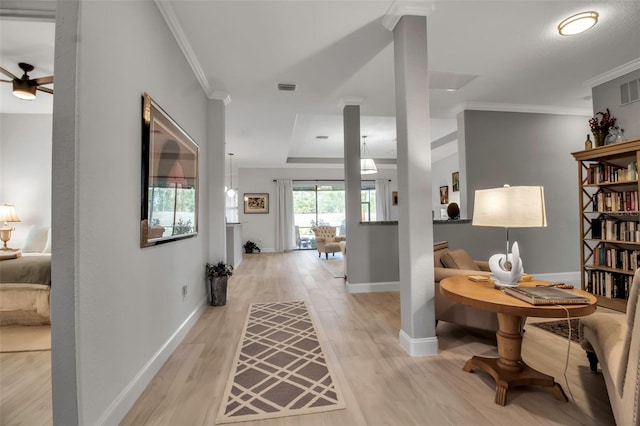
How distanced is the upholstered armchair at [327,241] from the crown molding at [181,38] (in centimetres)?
490

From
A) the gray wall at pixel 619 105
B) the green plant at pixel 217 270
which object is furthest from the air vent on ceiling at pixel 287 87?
the gray wall at pixel 619 105

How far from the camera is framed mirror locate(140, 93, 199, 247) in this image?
1908 millimetres

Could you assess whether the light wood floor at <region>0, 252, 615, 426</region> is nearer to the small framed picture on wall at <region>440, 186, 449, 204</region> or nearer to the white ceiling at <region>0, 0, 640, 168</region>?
the white ceiling at <region>0, 0, 640, 168</region>

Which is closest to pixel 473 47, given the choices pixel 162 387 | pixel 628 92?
pixel 628 92

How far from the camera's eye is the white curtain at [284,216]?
9016mm

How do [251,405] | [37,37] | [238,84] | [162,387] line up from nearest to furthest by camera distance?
[251,405] → [162,387] → [37,37] → [238,84]

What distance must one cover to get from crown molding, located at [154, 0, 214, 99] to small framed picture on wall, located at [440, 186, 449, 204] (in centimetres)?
631

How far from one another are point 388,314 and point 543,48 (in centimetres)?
318

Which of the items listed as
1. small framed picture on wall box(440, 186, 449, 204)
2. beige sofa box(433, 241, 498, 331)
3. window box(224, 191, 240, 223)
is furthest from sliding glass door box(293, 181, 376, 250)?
beige sofa box(433, 241, 498, 331)

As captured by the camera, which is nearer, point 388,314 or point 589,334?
point 589,334

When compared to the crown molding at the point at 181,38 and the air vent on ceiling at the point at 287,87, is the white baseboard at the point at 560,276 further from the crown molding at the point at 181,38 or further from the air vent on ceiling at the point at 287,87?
the crown molding at the point at 181,38

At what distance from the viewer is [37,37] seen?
2.49 metres

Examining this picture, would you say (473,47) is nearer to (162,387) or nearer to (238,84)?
(238,84)

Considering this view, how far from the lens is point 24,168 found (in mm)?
4277
